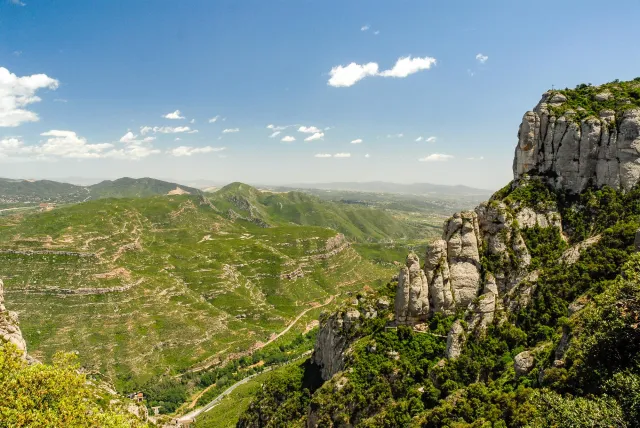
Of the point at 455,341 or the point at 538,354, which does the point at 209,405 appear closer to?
the point at 455,341

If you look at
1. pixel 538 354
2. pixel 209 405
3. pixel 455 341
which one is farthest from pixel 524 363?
pixel 209 405

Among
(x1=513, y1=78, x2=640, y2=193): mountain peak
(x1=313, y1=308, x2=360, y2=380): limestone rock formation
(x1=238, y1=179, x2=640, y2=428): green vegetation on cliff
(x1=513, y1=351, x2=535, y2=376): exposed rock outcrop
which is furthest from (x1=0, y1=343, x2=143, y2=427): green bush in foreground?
(x1=513, y1=78, x2=640, y2=193): mountain peak

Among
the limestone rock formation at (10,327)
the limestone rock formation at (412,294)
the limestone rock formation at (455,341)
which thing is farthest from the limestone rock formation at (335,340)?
the limestone rock formation at (10,327)

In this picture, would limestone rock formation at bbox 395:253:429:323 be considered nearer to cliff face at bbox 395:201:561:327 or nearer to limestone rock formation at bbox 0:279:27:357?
cliff face at bbox 395:201:561:327

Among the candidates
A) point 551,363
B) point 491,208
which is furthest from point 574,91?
point 551,363

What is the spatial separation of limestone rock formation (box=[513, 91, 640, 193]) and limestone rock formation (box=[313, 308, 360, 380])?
56.1 m

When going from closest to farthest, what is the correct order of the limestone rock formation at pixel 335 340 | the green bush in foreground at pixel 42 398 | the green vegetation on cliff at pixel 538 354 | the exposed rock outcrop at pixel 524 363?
the green bush in foreground at pixel 42 398, the green vegetation on cliff at pixel 538 354, the exposed rock outcrop at pixel 524 363, the limestone rock formation at pixel 335 340

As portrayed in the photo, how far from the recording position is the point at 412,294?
249 ft

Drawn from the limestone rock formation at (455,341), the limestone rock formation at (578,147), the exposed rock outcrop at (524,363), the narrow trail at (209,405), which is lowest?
the narrow trail at (209,405)

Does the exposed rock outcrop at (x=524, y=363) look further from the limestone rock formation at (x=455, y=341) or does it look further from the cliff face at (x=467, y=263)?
the cliff face at (x=467, y=263)

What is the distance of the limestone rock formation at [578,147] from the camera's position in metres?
71.8

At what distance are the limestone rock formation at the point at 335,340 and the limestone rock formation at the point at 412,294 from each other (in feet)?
57.0

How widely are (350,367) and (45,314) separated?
181428mm

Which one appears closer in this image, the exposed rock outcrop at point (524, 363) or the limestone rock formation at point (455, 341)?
the exposed rock outcrop at point (524, 363)
